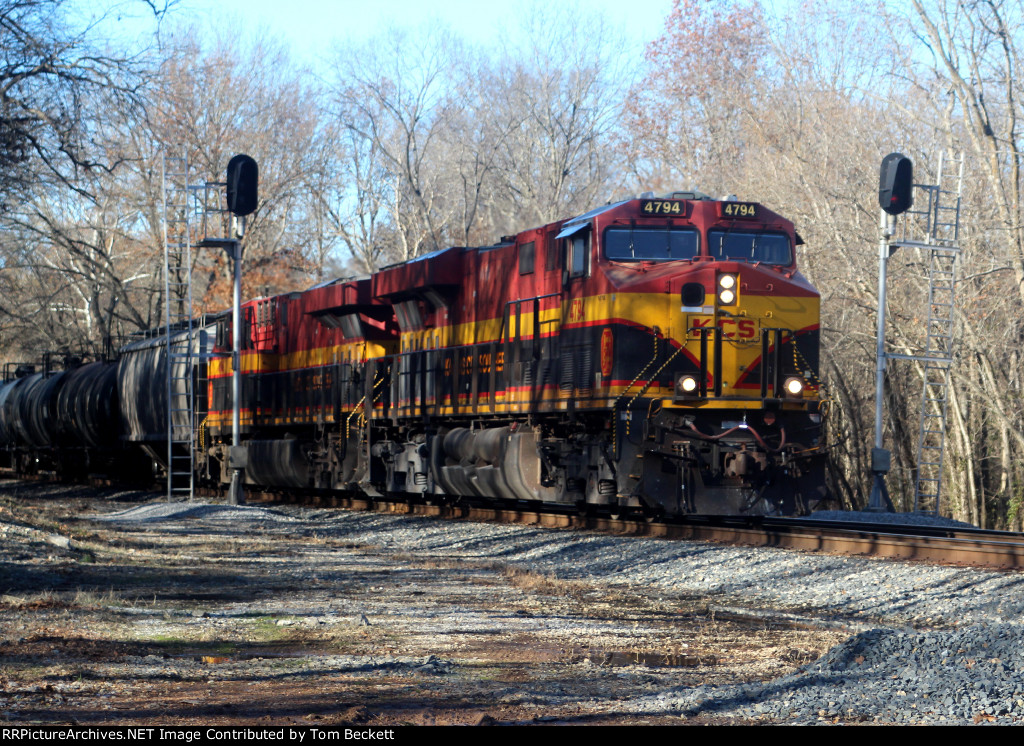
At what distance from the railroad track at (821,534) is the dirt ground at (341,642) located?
3173mm

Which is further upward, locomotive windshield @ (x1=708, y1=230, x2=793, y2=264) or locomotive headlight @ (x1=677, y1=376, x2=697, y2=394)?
locomotive windshield @ (x1=708, y1=230, x2=793, y2=264)

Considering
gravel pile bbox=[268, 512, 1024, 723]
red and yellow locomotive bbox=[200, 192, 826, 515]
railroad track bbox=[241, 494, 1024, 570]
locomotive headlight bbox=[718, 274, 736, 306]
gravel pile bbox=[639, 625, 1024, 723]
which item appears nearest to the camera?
gravel pile bbox=[639, 625, 1024, 723]

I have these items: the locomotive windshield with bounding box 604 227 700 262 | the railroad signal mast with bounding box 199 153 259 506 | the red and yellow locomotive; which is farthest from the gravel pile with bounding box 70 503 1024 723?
the locomotive windshield with bounding box 604 227 700 262

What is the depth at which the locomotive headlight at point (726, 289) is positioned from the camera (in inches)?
573

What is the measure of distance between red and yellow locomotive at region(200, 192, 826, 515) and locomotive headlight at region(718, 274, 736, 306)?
2 cm

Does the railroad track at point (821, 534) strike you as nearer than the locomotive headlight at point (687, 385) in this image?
Yes

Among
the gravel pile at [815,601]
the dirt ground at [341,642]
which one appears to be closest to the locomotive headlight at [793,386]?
the gravel pile at [815,601]

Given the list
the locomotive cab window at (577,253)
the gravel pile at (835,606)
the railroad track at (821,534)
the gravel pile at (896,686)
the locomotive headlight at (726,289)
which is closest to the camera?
the gravel pile at (896,686)

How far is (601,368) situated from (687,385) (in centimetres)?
110

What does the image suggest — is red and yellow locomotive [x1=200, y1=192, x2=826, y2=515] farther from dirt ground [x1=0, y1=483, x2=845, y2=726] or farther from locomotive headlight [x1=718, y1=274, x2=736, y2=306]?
dirt ground [x1=0, y1=483, x2=845, y2=726]

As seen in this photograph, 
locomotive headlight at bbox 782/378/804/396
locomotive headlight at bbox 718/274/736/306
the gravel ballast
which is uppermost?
locomotive headlight at bbox 718/274/736/306

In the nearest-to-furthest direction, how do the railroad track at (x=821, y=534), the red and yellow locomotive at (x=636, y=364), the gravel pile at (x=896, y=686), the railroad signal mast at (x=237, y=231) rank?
the gravel pile at (x=896, y=686) < the railroad track at (x=821, y=534) < the red and yellow locomotive at (x=636, y=364) < the railroad signal mast at (x=237, y=231)

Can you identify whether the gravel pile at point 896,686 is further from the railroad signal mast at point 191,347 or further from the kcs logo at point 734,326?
the railroad signal mast at point 191,347

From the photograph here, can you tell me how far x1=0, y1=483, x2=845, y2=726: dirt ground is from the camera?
5.91 m
